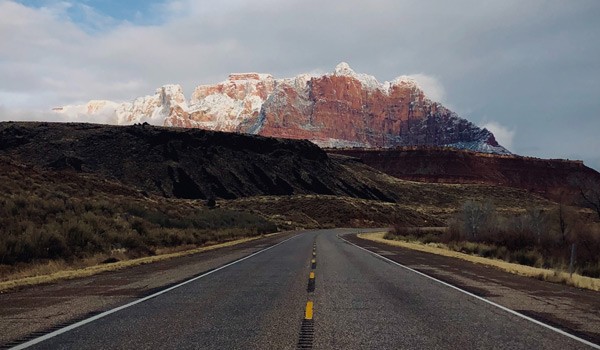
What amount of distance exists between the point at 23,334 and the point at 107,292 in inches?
175

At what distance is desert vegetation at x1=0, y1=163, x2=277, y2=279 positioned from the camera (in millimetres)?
18141

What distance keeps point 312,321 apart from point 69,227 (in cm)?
1593

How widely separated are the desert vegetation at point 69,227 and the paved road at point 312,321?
314 inches

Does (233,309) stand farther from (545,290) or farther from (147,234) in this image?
(147,234)

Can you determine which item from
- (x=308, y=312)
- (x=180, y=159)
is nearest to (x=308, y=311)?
(x=308, y=312)

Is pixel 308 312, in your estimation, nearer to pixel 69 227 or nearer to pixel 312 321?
pixel 312 321

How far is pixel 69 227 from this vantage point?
21078 mm

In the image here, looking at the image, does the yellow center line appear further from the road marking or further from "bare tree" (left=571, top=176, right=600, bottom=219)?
"bare tree" (left=571, top=176, right=600, bottom=219)

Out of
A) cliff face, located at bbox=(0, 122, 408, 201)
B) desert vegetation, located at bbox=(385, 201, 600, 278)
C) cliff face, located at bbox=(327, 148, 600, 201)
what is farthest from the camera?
cliff face, located at bbox=(327, 148, 600, 201)

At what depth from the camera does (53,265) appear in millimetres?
17688

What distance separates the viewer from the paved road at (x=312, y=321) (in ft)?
22.7

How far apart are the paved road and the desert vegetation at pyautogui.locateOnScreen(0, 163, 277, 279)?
797cm

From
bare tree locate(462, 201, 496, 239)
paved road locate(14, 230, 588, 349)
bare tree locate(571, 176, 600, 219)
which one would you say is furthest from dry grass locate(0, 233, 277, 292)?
bare tree locate(462, 201, 496, 239)

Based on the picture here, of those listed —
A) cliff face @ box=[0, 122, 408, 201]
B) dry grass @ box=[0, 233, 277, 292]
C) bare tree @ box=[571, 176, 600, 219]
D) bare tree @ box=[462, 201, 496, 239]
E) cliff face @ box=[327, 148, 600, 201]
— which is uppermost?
cliff face @ box=[327, 148, 600, 201]
